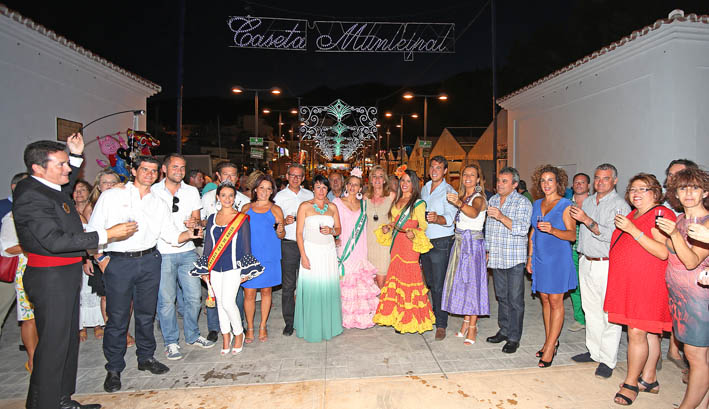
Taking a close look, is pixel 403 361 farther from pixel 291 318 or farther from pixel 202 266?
pixel 202 266

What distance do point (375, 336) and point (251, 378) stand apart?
1.67 m

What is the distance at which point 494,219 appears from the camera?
14.9ft

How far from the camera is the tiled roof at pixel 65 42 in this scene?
22.8ft

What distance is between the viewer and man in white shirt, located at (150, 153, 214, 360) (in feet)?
14.5

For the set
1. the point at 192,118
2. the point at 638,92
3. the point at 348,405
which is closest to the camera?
the point at 348,405

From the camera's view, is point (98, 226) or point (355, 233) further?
point (355, 233)

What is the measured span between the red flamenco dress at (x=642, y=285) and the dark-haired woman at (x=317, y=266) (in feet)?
9.74

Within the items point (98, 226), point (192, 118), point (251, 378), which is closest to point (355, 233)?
point (251, 378)

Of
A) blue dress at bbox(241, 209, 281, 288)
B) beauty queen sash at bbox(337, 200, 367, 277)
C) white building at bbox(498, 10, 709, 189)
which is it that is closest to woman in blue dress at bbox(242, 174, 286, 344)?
blue dress at bbox(241, 209, 281, 288)

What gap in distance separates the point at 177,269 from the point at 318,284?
Result: 1.67 m

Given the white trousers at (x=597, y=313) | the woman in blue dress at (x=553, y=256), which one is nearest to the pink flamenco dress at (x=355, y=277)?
the woman in blue dress at (x=553, y=256)

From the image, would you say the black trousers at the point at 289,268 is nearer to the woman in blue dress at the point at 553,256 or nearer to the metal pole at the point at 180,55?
the woman in blue dress at the point at 553,256

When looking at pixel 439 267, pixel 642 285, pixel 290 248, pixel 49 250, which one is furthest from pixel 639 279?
pixel 49 250

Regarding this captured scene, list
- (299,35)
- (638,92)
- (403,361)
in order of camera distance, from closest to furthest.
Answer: (403,361)
(638,92)
(299,35)
